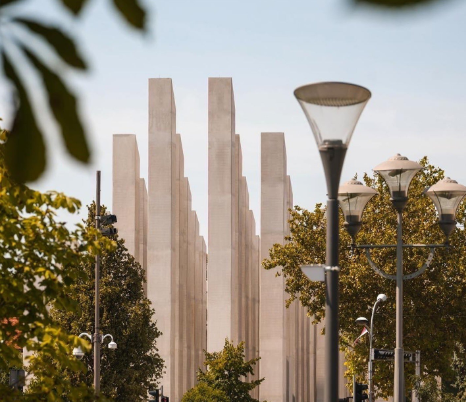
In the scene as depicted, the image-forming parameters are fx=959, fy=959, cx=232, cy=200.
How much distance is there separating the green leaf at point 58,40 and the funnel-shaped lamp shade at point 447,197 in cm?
1602

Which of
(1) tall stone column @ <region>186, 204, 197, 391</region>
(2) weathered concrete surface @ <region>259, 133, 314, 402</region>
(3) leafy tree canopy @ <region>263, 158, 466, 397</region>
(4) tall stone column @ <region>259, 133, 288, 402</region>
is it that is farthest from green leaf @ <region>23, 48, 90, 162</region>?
(1) tall stone column @ <region>186, 204, 197, 391</region>

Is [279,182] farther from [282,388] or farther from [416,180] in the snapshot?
[416,180]

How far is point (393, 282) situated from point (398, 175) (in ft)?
82.2

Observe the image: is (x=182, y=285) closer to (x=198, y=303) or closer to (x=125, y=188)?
(x=125, y=188)

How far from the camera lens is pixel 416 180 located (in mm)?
41844

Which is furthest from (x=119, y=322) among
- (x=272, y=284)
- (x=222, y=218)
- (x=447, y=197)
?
(x=447, y=197)

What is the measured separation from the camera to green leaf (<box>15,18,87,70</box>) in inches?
36.4

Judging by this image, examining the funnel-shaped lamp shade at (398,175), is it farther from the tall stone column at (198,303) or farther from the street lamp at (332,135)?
the tall stone column at (198,303)

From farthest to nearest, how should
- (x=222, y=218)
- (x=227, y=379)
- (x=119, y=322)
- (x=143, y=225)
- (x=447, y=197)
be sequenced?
(x=143, y=225), (x=222, y=218), (x=227, y=379), (x=119, y=322), (x=447, y=197)

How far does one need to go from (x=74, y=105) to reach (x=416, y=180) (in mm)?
41723

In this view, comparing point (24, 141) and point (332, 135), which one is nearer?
point (24, 141)

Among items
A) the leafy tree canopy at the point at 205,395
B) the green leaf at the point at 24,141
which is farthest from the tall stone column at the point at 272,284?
the green leaf at the point at 24,141

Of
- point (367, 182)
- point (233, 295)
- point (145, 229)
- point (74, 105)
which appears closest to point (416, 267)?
point (367, 182)

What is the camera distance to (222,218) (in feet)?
189
